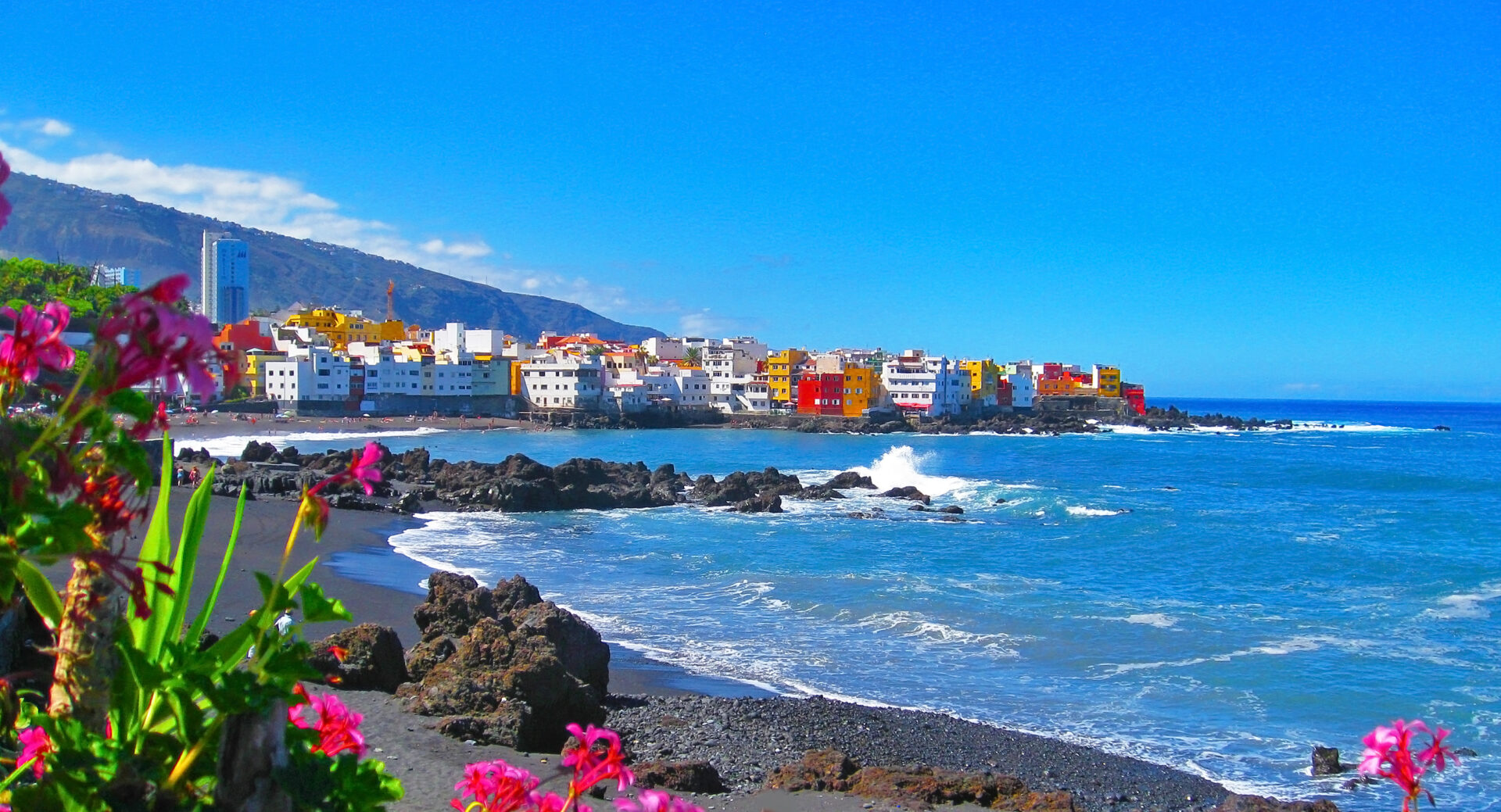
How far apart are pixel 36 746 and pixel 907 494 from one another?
30843 mm

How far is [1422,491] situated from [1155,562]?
21.6m

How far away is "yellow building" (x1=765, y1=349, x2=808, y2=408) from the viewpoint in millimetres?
74000

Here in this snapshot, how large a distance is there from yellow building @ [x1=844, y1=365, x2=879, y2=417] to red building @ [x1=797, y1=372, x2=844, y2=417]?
419mm

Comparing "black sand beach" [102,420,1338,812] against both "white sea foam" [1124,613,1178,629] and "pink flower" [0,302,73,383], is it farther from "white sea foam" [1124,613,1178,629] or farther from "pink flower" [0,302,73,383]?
"white sea foam" [1124,613,1178,629]

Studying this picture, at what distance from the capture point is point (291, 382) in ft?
201

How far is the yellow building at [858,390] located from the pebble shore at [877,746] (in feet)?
202

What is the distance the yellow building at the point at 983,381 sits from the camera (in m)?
77.2

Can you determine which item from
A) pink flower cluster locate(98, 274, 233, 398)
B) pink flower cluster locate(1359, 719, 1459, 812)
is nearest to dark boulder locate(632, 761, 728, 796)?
pink flower cluster locate(1359, 719, 1459, 812)

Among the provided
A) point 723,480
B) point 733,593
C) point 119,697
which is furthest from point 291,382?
point 119,697

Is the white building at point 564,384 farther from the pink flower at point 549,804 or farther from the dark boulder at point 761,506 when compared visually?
the pink flower at point 549,804

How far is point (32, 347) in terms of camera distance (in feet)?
4.80

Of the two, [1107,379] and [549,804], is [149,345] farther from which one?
[1107,379]

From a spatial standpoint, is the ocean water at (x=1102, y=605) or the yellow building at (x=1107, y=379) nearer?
the ocean water at (x=1102, y=605)

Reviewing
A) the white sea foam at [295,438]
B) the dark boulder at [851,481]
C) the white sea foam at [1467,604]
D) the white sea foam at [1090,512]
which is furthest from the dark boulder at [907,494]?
the white sea foam at [295,438]
